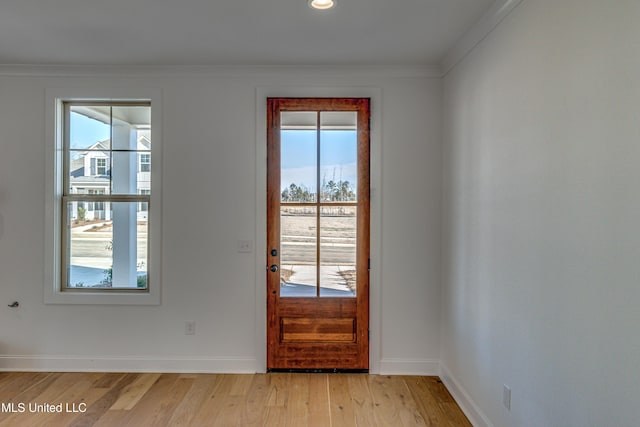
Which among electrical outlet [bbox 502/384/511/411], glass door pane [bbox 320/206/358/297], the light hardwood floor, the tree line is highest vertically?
the tree line

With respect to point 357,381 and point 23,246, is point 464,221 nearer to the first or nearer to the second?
point 357,381

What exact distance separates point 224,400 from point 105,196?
6.64 ft

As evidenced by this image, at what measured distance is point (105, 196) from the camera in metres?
3.10

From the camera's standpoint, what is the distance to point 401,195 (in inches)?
117

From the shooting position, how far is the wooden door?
2.97m

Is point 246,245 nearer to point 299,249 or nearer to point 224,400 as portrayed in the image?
point 299,249

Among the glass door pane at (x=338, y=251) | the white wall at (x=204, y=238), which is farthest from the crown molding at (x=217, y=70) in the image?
the glass door pane at (x=338, y=251)

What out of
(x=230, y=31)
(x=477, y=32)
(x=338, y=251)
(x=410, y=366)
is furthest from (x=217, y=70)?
(x=410, y=366)

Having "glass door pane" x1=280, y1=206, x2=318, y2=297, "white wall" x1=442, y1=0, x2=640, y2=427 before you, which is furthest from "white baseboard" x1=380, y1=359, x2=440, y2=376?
"glass door pane" x1=280, y1=206, x2=318, y2=297

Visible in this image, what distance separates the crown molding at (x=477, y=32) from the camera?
191cm

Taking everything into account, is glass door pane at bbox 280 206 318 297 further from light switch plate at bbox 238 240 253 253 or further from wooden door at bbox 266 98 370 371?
light switch plate at bbox 238 240 253 253

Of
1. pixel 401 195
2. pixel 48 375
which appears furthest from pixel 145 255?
pixel 401 195

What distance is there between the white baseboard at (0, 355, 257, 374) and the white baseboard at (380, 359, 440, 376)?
113cm

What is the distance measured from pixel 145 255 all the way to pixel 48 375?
4.03ft
